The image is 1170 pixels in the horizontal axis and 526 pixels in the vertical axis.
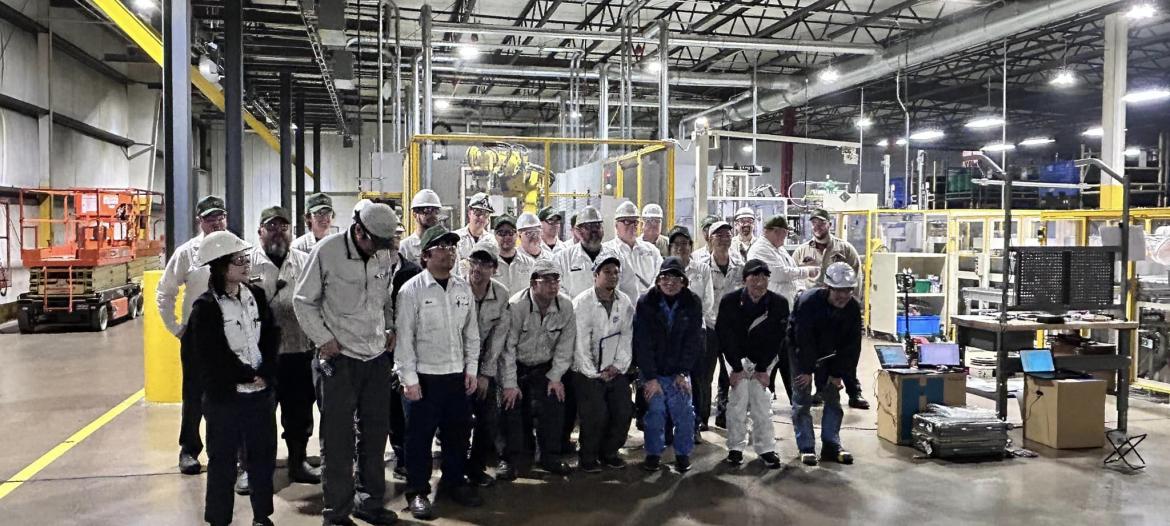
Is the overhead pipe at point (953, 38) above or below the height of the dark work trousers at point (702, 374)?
above

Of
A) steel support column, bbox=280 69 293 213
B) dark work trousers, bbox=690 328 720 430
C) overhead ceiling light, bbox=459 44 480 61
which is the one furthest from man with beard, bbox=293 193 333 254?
steel support column, bbox=280 69 293 213

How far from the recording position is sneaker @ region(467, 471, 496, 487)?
4941 mm

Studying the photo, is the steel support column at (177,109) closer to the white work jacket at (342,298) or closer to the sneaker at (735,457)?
the white work jacket at (342,298)

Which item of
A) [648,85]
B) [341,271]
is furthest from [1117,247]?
[648,85]

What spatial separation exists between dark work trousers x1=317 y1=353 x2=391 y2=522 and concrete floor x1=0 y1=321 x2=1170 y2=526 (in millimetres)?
359

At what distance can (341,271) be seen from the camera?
13.4ft

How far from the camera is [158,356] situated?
724cm

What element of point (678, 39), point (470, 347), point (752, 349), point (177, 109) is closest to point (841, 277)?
point (752, 349)

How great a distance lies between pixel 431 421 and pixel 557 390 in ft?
3.40

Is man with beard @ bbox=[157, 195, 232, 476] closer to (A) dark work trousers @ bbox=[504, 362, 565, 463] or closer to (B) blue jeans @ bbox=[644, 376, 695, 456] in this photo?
(A) dark work trousers @ bbox=[504, 362, 565, 463]

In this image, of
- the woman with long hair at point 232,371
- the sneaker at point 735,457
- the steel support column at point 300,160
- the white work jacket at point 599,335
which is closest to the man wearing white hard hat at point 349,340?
the woman with long hair at point 232,371

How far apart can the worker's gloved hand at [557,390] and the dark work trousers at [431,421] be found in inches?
30.0

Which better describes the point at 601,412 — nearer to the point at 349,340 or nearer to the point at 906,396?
the point at 349,340

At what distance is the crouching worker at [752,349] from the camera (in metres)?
5.43
